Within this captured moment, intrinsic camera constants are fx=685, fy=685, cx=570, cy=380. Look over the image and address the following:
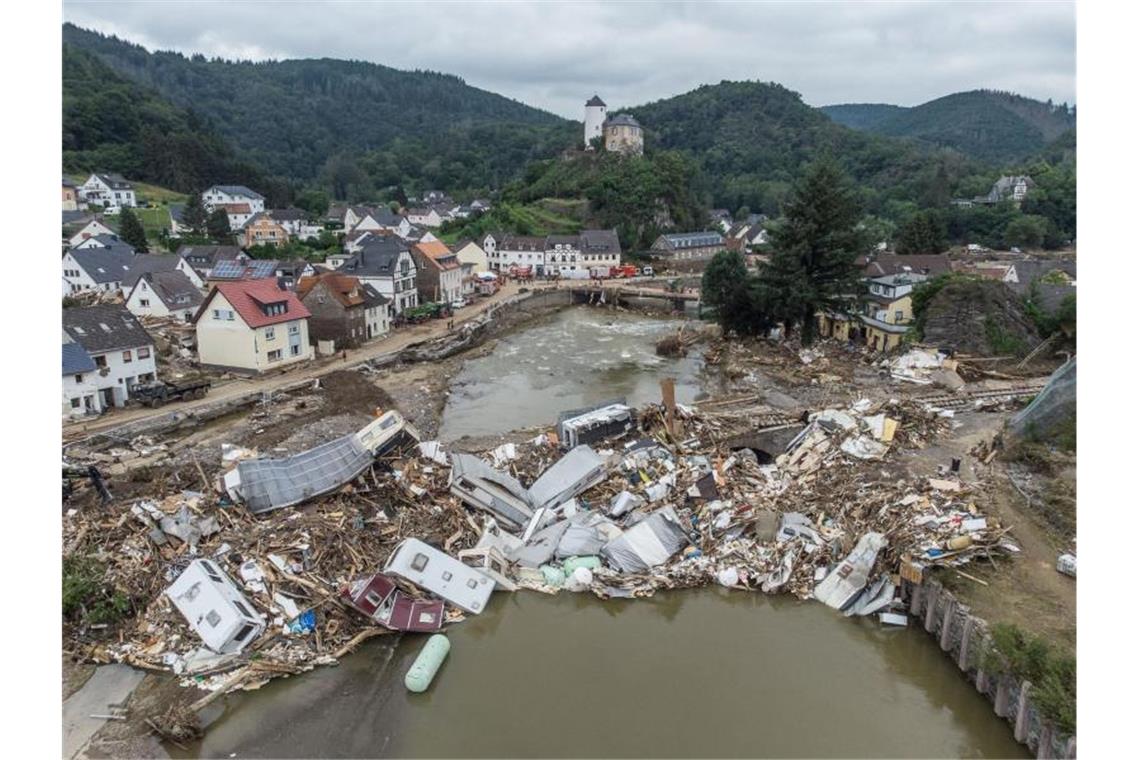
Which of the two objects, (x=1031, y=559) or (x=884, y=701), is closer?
(x=884, y=701)

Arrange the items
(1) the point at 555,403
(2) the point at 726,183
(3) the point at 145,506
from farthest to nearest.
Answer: (2) the point at 726,183, (1) the point at 555,403, (3) the point at 145,506

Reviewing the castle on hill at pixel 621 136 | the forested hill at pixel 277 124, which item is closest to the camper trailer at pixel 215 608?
the castle on hill at pixel 621 136

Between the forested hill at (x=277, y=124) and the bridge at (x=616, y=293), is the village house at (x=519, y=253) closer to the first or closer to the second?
the bridge at (x=616, y=293)

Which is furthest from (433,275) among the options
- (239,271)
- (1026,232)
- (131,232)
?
(1026,232)

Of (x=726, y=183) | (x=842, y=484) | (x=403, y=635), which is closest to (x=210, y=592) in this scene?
(x=403, y=635)

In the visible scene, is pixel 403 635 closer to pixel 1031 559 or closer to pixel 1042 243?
pixel 1031 559

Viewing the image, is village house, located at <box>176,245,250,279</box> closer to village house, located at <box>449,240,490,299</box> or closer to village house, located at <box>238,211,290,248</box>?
village house, located at <box>449,240,490,299</box>

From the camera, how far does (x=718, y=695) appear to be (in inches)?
488

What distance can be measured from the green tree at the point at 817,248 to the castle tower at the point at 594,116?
67.3 m

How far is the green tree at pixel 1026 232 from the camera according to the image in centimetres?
7394

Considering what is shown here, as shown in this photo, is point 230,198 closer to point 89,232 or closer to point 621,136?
point 89,232

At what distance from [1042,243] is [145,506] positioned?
87747mm

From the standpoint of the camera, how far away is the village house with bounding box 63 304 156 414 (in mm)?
23797

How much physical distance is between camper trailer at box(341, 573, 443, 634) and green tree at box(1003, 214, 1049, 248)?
267ft
